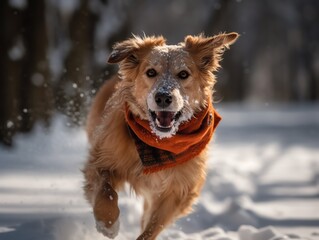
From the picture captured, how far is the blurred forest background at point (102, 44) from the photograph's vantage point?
12.8 metres

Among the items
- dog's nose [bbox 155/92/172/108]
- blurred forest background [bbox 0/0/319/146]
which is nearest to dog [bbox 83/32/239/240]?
dog's nose [bbox 155/92/172/108]

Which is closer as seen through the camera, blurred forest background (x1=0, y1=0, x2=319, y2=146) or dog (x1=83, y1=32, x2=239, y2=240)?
dog (x1=83, y1=32, x2=239, y2=240)

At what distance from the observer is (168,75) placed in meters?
5.29

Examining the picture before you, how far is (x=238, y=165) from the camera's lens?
1120 cm

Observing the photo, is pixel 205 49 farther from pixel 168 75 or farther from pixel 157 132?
pixel 157 132

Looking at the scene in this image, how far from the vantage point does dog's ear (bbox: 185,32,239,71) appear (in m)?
5.64

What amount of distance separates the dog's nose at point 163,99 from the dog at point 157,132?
4.4 inches

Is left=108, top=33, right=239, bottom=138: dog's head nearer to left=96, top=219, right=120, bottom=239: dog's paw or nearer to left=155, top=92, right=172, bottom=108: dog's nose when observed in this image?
left=155, top=92, right=172, bottom=108: dog's nose

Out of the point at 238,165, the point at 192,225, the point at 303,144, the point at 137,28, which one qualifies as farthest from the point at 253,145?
the point at 137,28

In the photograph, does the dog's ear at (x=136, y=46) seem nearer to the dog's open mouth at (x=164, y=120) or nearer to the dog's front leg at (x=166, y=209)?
the dog's open mouth at (x=164, y=120)

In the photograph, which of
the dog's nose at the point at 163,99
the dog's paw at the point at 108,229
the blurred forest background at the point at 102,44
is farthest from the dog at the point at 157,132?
the blurred forest background at the point at 102,44

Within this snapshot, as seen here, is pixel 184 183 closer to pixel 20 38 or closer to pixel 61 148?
pixel 61 148

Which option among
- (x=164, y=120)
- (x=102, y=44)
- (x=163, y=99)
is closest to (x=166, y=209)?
(x=164, y=120)

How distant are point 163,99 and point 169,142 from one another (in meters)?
0.62
